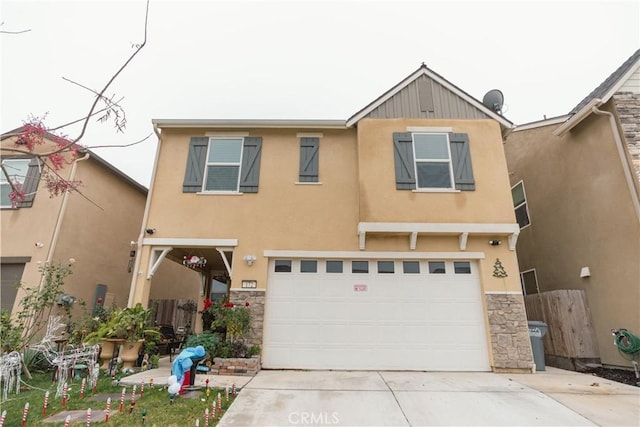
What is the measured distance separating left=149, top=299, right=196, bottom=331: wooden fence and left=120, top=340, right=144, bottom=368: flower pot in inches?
158

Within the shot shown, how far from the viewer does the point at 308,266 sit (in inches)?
320

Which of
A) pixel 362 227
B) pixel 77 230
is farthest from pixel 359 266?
pixel 77 230

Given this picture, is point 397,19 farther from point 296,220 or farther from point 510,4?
point 296,220

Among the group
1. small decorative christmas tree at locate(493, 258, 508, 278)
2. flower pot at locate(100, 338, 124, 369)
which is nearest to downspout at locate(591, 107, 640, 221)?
small decorative christmas tree at locate(493, 258, 508, 278)

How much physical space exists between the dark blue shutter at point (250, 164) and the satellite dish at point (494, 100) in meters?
7.07

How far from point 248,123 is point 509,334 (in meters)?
8.45

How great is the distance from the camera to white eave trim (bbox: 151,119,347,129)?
29.4ft

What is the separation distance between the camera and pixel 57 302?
8664 mm

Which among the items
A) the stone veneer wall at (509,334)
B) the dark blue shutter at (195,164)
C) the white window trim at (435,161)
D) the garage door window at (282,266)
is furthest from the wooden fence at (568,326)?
the dark blue shutter at (195,164)

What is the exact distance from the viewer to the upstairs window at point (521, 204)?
11367mm

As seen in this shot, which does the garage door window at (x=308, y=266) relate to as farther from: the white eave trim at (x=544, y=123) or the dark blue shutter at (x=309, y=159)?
the white eave trim at (x=544, y=123)

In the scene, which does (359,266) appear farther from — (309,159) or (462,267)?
(309,159)

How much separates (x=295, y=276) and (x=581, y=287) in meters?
7.59

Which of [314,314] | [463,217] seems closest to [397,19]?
[463,217]
